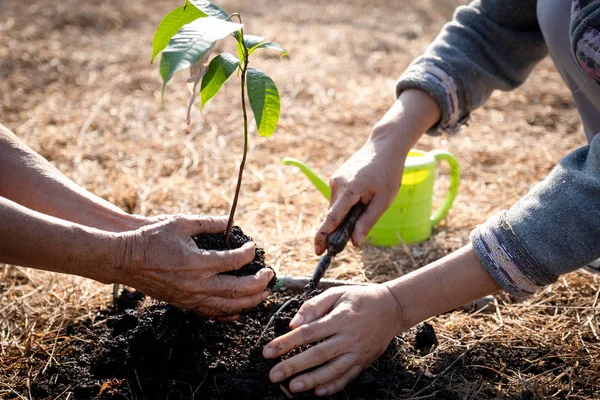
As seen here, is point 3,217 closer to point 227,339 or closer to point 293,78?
point 227,339

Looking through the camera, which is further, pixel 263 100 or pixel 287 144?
pixel 287 144

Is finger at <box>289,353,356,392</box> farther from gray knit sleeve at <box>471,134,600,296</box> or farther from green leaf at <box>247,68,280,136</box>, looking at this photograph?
green leaf at <box>247,68,280,136</box>

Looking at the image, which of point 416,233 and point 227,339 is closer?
point 227,339

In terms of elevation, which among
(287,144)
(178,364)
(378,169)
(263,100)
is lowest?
(287,144)

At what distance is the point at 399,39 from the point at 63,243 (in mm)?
4539

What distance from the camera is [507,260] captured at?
5.01ft

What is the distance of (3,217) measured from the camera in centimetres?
140

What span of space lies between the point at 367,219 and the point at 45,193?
1010mm

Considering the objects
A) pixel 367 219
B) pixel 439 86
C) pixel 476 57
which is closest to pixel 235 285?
pixel 367 219

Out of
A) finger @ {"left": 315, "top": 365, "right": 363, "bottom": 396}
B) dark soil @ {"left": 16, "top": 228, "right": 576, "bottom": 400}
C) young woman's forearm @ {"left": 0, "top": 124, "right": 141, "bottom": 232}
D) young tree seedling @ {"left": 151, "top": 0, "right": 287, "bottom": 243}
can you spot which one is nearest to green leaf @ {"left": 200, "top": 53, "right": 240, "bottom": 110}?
young tree seedling @ {"left": 151, "top": 0, "right": 287, "bottom": 243}

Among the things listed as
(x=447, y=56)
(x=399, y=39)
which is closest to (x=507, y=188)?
(x=447, y=56)

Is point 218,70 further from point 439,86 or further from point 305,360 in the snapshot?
point 439,86

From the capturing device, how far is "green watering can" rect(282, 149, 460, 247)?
242cm

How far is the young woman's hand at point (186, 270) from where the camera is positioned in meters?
1.52
